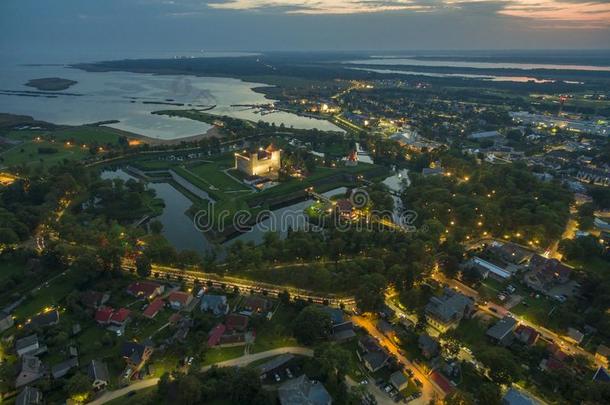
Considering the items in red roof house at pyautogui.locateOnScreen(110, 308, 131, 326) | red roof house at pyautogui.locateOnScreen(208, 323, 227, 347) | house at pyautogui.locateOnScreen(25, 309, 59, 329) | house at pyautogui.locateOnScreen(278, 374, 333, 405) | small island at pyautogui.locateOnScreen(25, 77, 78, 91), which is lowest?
house at pyautogui.locateOnScreen(278, 374, 333, 405)

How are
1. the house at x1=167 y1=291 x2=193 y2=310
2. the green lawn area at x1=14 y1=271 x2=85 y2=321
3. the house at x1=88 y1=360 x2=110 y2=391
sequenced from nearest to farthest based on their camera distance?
the house at x1=88 y1=360 x2=110 y2=391 < the green lawn area at x1=14 y1=271 x2=85 y2=321 < the house at x1=167 y1=291 x2=193 y2=310

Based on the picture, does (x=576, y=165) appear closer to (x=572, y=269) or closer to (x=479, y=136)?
(x=479, y=136)

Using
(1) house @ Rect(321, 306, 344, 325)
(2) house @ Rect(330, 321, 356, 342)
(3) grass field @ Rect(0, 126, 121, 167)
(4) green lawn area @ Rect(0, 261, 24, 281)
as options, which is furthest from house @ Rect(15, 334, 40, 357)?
(3) grass field @ Rect(0, 126, 121, 167)

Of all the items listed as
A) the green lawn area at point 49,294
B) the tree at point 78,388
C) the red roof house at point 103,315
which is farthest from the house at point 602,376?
the green lawn area at point 49,294

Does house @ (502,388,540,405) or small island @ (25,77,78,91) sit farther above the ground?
small island @ (25,77,78,91)

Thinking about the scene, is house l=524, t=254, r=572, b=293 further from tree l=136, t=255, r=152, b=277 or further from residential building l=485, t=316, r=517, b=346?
tree l=136, t=255, r=152, b=277

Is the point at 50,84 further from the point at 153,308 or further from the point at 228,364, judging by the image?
the point at 228,364

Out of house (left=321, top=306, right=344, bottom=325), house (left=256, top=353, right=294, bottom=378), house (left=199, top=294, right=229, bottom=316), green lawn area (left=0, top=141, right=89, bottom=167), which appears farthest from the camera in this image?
green lawn area (left=0, top=141, right=89, bottom=167)

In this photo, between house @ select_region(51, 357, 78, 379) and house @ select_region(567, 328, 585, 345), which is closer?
house @ select_region(51, 357, 78, 379)
